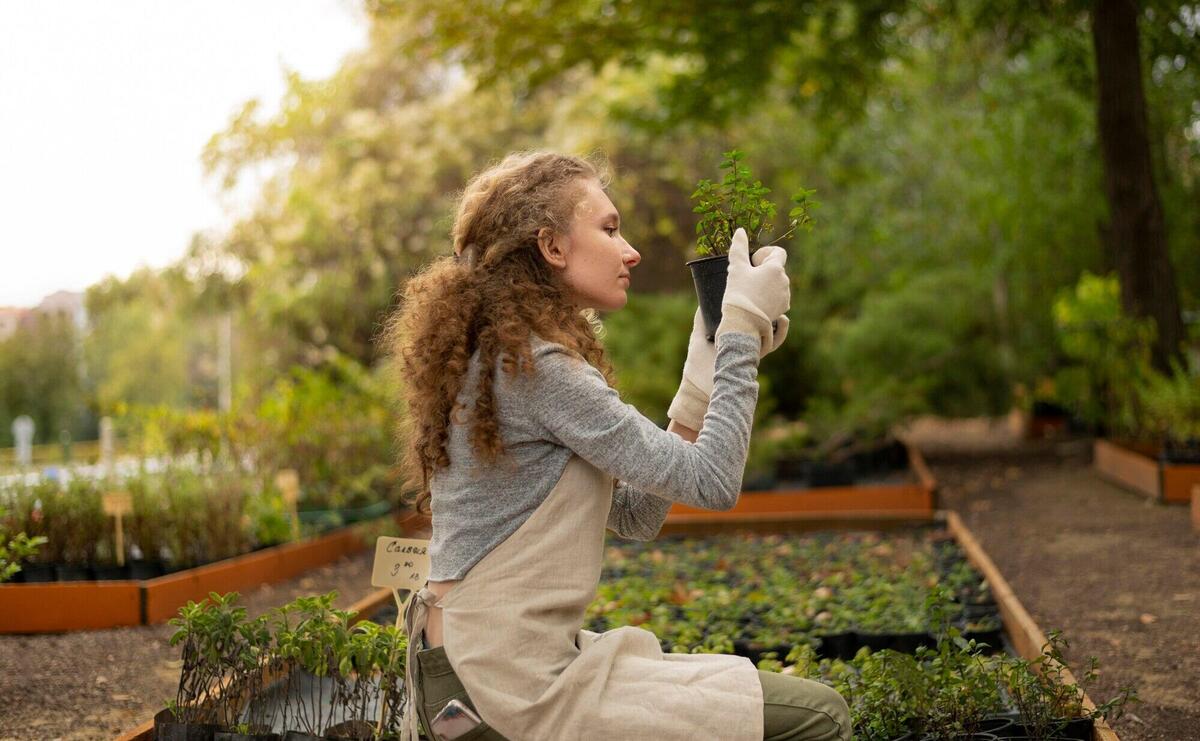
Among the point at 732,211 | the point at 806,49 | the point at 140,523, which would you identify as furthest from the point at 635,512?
the point at 806,49

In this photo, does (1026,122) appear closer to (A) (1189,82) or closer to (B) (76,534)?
(A) (1189,82)

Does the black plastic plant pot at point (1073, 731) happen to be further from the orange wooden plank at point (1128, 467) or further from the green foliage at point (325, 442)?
the green foliage at point (325, 442)

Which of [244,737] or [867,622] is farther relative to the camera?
[867,622]

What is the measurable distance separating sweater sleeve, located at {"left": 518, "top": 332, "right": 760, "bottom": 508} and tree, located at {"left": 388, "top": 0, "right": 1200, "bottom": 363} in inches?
286

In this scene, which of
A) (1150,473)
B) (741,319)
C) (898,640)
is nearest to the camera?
(741,319)

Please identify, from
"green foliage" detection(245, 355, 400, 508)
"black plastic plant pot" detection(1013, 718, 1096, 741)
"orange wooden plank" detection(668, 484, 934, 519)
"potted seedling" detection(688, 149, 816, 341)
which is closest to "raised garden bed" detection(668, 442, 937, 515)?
"orange wooden plank" detection(668, 484, 934, 519)

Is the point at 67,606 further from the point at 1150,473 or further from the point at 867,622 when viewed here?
the point at 1150,473

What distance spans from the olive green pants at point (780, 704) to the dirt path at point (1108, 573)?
1.39 meters

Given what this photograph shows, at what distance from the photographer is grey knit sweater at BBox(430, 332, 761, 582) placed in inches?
71.0

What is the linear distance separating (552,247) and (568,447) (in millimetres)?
363

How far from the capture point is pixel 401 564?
2.48 meters

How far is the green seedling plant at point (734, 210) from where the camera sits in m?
2.20

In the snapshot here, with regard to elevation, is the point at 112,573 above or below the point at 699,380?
below

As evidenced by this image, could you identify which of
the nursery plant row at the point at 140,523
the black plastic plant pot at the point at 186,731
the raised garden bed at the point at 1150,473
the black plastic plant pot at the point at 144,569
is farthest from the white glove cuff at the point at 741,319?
the raised garden bed at the point at 1150,473
